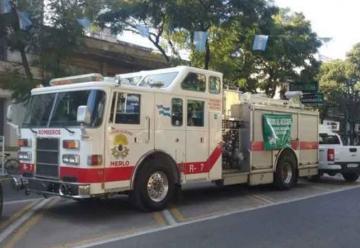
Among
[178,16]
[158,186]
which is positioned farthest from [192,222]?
[178,16]

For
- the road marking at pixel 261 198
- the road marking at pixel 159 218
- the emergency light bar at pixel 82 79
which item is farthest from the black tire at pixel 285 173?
the emergency light bar at pixel 82 79

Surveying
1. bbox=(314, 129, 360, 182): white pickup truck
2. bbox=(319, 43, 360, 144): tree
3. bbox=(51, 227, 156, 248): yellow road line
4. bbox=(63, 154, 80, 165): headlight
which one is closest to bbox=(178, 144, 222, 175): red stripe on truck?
bbox=(63, 154, 80, 165): headlight

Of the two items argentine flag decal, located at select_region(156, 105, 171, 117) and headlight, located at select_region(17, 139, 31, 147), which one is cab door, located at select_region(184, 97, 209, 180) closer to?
argentine flag decal, located at select_region(156, 105, 171, 117)

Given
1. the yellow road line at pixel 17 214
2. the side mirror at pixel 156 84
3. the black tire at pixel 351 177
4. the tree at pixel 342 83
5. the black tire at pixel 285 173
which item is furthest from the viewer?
the tree at pixel 342 83

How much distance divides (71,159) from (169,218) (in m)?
2.12

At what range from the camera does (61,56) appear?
1945 cm

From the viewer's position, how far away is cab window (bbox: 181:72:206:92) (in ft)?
40.8

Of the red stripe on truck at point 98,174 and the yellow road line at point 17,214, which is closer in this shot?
the yellow road line at point 17,214

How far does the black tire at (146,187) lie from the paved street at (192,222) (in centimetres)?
23

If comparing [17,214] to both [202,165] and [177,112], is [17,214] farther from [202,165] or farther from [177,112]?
[202,165]

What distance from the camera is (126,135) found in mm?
11047

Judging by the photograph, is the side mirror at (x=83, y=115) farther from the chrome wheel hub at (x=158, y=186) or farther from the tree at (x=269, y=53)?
the tree at (x=269, y=53)

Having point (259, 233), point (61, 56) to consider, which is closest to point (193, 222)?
point (259, 233)

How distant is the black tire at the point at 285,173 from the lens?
1585cm
